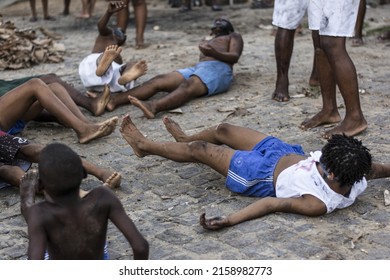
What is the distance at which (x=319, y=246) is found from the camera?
3.51 metres

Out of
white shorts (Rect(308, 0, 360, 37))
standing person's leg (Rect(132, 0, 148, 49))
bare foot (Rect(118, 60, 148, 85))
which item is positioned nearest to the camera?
white shorts (Rect(308, 0, 360, 37))

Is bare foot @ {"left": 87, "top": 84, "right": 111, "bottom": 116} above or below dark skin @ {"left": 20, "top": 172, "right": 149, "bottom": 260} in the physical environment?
below

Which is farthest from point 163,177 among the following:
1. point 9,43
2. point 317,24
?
point 9,43

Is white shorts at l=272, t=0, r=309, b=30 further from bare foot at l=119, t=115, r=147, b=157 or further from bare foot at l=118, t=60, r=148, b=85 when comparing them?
bare foot at l=119, t=115, r=147, b=157

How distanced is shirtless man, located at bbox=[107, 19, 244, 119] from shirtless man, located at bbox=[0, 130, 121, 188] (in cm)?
156

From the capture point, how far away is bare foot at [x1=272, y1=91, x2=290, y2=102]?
19.7ft

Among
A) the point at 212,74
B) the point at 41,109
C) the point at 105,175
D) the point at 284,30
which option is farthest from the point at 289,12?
the point at 105,175

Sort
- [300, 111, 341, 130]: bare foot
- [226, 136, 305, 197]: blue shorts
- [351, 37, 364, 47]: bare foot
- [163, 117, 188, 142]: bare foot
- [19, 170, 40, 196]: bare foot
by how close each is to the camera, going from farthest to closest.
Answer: [351, 37, 364, 47]: bare foot → [300, 111, 341, 130]: bare foot → [163, 117, 188, 142]: bare foot → [226, 136, 305, 197]: blue shorts → [19, 170, 40, 196]: bare foot

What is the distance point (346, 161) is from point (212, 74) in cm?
263

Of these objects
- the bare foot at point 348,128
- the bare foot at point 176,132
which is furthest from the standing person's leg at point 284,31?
the bare foot at point 176,132

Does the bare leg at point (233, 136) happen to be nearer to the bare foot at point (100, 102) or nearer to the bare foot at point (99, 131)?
the bare foot at point (99, 131)

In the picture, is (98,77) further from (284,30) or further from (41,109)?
(284,30)

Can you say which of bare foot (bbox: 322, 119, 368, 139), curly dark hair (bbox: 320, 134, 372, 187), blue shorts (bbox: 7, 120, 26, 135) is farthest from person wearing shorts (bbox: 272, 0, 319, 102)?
curly dark hair (bbox: 320, 134, 372, 187)
